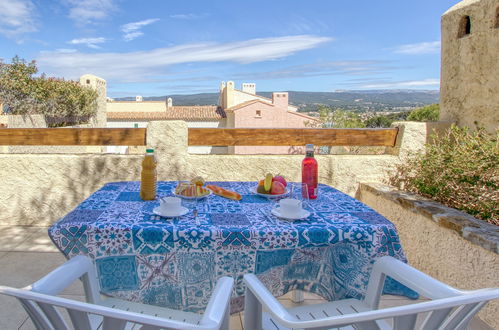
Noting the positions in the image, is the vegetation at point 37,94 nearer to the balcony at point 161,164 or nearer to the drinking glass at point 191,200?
the balcony at point 161,164

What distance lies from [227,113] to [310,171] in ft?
83.9

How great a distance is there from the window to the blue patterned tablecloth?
301 cm

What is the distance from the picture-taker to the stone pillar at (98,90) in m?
19.7

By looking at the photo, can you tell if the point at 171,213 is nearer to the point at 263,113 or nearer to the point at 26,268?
the point at 26,268

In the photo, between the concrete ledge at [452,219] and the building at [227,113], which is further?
the building at [227,113]

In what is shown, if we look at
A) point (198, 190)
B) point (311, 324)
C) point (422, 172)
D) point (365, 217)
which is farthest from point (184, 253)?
point (422, 172)

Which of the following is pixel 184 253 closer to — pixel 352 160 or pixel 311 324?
pixel 311 324

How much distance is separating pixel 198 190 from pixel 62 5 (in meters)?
20.2

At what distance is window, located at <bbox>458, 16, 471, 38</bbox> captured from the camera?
3.67m

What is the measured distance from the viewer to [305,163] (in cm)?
188

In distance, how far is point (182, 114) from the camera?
28984 millimetres

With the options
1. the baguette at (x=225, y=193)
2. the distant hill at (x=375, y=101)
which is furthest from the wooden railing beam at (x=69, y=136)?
the distant hill at (x=375, y=101)

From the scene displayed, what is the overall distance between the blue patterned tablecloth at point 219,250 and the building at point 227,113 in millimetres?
17355

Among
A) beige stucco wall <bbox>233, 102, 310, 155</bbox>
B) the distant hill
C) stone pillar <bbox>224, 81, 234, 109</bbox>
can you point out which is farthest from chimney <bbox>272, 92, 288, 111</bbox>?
stone pillar <bbox>224, 81, 234, 109</bbox>
